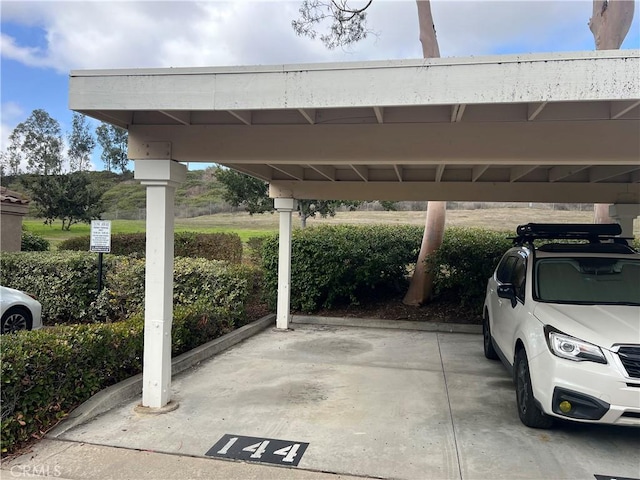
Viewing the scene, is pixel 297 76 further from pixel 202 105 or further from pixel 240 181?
pixel 240 181

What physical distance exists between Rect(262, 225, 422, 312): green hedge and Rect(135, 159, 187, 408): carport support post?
17.8 feet

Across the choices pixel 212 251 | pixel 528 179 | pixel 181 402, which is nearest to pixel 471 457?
pixel 181 402

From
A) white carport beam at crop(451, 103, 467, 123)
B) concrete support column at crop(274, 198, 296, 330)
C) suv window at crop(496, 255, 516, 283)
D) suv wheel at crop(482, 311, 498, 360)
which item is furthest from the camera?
concrete support column at crop(274, 198, 296, 330)

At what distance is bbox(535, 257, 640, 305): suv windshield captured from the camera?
4.56 metres

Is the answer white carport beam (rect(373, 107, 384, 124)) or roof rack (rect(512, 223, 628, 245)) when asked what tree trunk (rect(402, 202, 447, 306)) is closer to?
roof rack (rect(512, 223, 628, 245))

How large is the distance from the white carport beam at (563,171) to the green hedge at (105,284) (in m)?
5.54

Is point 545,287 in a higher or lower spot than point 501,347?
higher

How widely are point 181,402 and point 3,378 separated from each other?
1756mm

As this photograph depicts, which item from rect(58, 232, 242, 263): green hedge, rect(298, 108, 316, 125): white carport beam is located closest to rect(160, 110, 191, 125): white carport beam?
rect(298, 108, 316, 125): white carport beam

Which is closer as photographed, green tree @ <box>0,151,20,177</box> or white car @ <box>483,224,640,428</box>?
white car @ <box>483,224,640,428</box>

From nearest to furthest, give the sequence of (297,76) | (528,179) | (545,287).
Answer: (297,76), (545,287), (528,179)

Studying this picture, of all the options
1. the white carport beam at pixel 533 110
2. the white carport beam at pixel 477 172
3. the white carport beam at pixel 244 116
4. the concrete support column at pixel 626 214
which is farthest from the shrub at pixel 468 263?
the white carport beam at pixel 244 116

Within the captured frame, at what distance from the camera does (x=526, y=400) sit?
4332 mm

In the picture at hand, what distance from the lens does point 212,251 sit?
15.9 metres
